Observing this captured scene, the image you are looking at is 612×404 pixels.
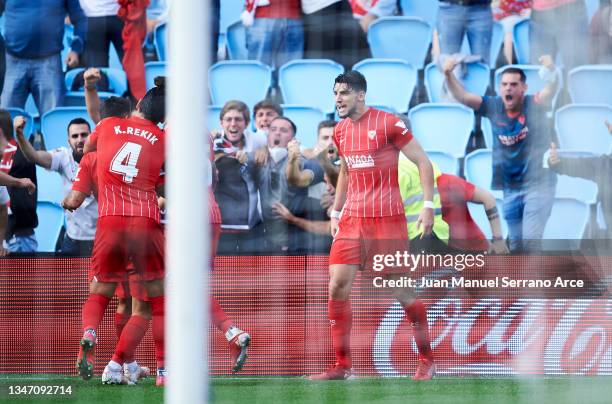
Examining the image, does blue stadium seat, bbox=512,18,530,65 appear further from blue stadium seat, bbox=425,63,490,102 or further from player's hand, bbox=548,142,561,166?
player's hand, bbox=548,142,561,166

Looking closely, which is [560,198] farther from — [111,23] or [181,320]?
[181,320]

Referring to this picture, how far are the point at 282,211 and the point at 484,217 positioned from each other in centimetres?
67

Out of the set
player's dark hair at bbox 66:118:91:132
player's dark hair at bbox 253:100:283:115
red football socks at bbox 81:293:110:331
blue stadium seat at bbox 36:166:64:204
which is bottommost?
red football socks at bbox 81:293:110:331

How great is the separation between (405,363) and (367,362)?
0.12 metres

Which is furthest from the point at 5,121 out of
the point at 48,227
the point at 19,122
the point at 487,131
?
the point at 487,131

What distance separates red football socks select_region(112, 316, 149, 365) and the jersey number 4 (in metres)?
0.47

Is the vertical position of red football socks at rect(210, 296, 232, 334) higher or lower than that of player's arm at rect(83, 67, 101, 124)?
lower

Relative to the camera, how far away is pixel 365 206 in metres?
3.13

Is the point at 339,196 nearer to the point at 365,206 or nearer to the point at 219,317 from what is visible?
the point at 365,206

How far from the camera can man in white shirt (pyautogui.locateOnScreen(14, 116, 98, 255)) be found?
10.2 ft

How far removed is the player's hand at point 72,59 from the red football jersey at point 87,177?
0.30 m

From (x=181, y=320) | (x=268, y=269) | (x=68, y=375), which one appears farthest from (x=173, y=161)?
(x=68, y=375)

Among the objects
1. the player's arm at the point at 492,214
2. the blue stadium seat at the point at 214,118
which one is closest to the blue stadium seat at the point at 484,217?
the player's arm at the point at 492,214

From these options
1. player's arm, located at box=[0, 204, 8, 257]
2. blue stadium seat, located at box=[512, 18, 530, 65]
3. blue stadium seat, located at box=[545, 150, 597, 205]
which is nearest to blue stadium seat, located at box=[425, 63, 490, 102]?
blue stadium seat, located at box=[512, 18, 530, 65]
